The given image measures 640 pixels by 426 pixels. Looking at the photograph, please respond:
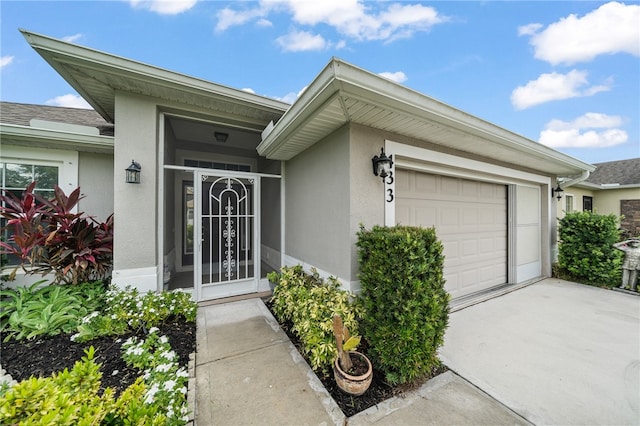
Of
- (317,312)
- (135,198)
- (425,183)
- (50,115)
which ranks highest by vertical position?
(50,115)

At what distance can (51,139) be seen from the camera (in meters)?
3.61

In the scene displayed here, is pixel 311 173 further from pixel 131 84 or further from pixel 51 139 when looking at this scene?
pixel 51 139

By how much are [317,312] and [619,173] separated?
57.5 ft

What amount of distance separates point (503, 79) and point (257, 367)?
772 centimetres

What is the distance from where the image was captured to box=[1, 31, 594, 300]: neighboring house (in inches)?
110

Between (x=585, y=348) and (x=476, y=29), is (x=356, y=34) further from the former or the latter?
(x=585, y=348)

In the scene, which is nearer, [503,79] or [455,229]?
[455,229]

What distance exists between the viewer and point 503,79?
18.1ft

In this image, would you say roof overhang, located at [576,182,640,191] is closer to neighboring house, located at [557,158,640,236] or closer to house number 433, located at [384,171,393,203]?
neighboring house, located at [557,158,640,236]

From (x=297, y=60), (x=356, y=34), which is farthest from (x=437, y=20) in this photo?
(x=297, y=60)

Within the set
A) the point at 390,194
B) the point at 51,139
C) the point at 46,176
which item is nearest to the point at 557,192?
the point at 390,194

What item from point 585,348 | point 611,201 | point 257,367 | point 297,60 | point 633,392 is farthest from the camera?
point 611,201

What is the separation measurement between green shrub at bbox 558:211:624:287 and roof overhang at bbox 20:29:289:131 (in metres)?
7.42

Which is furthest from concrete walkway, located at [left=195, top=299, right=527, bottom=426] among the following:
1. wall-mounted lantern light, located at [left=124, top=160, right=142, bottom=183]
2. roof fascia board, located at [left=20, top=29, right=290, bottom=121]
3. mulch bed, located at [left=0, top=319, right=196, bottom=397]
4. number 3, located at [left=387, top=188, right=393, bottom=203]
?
roof fascia board, located at [left=20, top=29, right=290, bottom=121]
